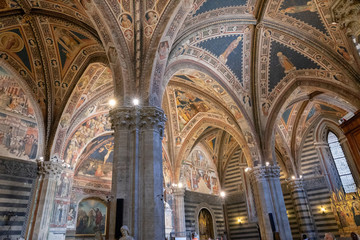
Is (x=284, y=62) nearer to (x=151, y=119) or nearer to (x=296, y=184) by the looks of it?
(x=151, y=119)

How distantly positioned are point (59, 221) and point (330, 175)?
55.0 feet

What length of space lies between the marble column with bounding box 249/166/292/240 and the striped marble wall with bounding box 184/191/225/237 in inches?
239

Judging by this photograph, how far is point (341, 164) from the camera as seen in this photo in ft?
54.4

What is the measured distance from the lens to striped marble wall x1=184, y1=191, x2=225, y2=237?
16.9 meters

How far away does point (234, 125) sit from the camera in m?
14.1

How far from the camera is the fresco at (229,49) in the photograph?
10867mm

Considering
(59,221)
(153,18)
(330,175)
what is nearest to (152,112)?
(153,18)

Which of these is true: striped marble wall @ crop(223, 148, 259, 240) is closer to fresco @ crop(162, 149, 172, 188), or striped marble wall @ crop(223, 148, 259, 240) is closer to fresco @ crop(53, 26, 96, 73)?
fresco @ crop(162, 149, 172, 188)

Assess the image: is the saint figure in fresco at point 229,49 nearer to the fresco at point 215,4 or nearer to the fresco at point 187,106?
the fresco at point 215,4

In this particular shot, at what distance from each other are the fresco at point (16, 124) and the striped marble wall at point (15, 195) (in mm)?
482

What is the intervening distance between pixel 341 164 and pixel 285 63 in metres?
9.30

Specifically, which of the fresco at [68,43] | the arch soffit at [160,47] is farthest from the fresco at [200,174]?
the arch soffit at [160,47]

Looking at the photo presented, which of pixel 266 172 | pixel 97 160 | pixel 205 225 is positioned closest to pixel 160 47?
pixel 266 172

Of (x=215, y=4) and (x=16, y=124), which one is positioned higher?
(x=215, y=4)
